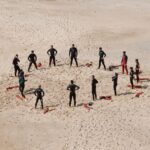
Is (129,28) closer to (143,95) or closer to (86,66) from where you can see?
(86,66)

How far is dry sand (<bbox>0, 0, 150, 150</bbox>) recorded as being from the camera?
31.7 m

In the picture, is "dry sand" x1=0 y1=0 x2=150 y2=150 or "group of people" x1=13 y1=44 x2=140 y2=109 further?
"group of people" x1=13 y1=44 x2=140 y2=109

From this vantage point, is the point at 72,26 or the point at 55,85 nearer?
the point at 55,85

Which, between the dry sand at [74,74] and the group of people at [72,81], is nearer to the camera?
the dry sand at [74,74]

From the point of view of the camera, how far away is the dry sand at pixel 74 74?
3172 centimetres

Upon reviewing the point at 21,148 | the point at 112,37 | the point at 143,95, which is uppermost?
the point at 112,37

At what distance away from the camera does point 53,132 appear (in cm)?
3238

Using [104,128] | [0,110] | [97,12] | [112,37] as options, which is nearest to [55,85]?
[0,110]

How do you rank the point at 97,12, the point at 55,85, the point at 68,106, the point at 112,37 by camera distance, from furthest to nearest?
1. the point at 97,12
2. the point at 112,37
3. the point at 55,85
4. the point at 68,106

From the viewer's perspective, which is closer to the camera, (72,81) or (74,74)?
(72,81)

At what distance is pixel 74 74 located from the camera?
40562 mm

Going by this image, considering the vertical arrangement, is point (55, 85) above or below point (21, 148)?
above

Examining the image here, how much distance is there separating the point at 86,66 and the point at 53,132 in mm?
10694

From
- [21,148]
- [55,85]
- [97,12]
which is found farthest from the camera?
[97,12]
